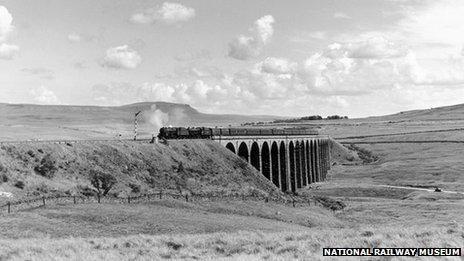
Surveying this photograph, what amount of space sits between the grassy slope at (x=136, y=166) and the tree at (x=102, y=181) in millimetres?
606

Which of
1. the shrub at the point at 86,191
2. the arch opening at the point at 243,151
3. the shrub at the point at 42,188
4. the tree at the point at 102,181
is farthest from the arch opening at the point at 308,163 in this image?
the shrub at the point at 42,188

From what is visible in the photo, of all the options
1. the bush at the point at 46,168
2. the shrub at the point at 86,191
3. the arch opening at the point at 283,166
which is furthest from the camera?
the arch opening at the point at 283,166

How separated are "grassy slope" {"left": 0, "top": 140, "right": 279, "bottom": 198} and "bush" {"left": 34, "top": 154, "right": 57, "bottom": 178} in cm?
45

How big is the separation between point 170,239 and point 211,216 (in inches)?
529

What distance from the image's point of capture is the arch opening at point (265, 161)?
75.8 m

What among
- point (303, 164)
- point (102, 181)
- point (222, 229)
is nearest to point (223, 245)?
point (222, 229)

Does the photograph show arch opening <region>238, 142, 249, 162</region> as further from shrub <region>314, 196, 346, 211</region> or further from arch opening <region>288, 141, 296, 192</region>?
arch opening <region>288, 141, 296, 192</region>

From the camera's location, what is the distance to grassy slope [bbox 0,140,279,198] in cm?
4406

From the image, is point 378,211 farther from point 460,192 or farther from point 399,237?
point 399,237

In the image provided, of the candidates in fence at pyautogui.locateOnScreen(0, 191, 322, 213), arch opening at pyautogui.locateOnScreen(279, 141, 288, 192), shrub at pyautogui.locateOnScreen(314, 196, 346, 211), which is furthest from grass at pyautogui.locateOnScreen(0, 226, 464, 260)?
arch opening at pyautogui.locateOnScreen(279, 141, 288, 192)

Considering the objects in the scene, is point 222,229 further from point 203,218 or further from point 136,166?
point 136,166

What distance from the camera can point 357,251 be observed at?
70.1 feet

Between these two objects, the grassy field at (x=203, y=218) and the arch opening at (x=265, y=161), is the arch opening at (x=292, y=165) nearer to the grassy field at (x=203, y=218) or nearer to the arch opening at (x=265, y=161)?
the grassy field at (x=203, y=218)

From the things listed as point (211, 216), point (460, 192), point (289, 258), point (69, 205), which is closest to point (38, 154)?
point (69, 205)
